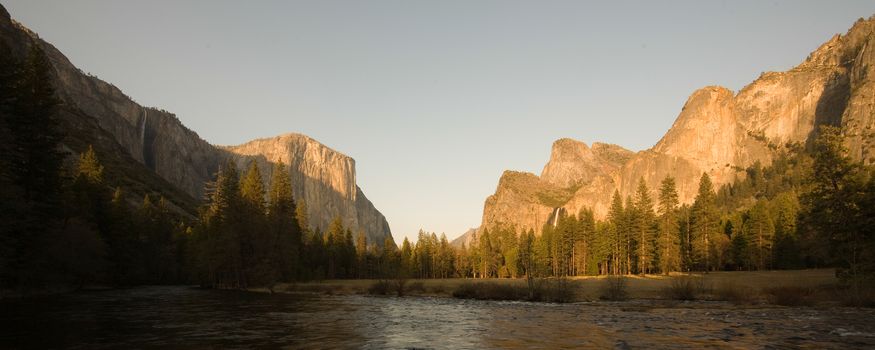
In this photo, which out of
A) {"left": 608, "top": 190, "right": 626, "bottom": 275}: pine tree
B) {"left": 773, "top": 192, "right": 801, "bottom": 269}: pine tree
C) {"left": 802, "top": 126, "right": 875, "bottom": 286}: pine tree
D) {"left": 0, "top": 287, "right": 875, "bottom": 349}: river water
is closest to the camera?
{"left": 0, "top": 287, "right": 875, "bottom": 349}: river water

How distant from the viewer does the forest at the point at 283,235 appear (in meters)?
34.3

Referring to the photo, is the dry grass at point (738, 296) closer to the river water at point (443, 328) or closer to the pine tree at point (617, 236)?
the river water at point (443, 328)

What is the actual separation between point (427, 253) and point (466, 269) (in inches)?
554

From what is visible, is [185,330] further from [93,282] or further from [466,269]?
[466,269]

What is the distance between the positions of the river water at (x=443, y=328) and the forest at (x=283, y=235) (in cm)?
1016

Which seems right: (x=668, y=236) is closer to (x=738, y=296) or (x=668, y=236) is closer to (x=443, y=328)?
(x=738, y=296)

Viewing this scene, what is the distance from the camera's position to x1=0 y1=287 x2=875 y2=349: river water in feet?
52.7

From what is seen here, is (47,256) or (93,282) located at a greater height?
(47,256)

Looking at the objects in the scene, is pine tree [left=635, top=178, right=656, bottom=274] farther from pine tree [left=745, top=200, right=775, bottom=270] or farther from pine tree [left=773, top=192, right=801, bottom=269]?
pine tree [left=773, top=192, right=801, bottom=269]

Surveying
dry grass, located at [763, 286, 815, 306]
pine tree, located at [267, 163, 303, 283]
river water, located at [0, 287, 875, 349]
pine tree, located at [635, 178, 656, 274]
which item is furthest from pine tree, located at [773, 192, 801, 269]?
pine tree, located at [267, 163, 303, 283]

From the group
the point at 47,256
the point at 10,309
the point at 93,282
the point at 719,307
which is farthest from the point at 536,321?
the point at 93,282

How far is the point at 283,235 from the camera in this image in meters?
69.9

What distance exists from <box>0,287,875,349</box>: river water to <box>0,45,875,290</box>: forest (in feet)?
33.3

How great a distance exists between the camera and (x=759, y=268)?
77.8 meters
